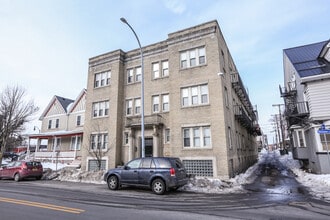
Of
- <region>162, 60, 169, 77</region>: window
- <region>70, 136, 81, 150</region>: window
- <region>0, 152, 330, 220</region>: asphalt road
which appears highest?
<region>162, 60, 169, 77</region>: window

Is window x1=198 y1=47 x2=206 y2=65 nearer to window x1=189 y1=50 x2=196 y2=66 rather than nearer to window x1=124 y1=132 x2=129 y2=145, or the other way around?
window x1=189 y1=50 x2=196 y2=66

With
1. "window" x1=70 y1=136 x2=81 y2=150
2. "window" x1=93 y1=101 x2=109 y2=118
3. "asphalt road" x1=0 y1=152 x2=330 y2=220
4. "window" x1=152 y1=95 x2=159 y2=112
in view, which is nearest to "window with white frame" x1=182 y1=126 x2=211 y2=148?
"window" x1=152 y1=95 x2=159 y2=112

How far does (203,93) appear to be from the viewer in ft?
53.8

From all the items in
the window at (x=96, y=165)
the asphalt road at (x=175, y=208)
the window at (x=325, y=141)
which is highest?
the window at (x=325, y=141)

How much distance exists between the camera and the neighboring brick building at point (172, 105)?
1546 cm

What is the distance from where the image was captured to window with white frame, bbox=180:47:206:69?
669 inches

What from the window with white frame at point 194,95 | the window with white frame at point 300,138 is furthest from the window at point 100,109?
the window with white frame at point 300,138

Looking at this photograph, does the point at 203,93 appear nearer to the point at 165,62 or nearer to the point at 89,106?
the point at 165,62

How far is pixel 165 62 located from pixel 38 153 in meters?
23.8

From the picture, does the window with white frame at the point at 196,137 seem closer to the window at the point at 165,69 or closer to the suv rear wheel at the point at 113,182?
the window at the point at 165,69

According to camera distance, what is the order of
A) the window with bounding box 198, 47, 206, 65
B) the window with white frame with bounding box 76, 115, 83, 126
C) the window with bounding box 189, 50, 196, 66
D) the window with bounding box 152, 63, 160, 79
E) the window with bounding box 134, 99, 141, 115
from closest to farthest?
the window with bounding box 198, 47, 206, 65 → the window with bounding box 189, 50, 196, 66 → the window with bounding box 152, 63, 160, 79 → the window with bounding box 134, 99, 141, 115 → the window with white frame with bounding box 76, 115, 83, 126

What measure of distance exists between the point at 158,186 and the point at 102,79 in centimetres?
1555

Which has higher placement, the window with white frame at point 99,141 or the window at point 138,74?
the window at point 138,74

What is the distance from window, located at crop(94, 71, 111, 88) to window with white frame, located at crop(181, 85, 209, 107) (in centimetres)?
903
